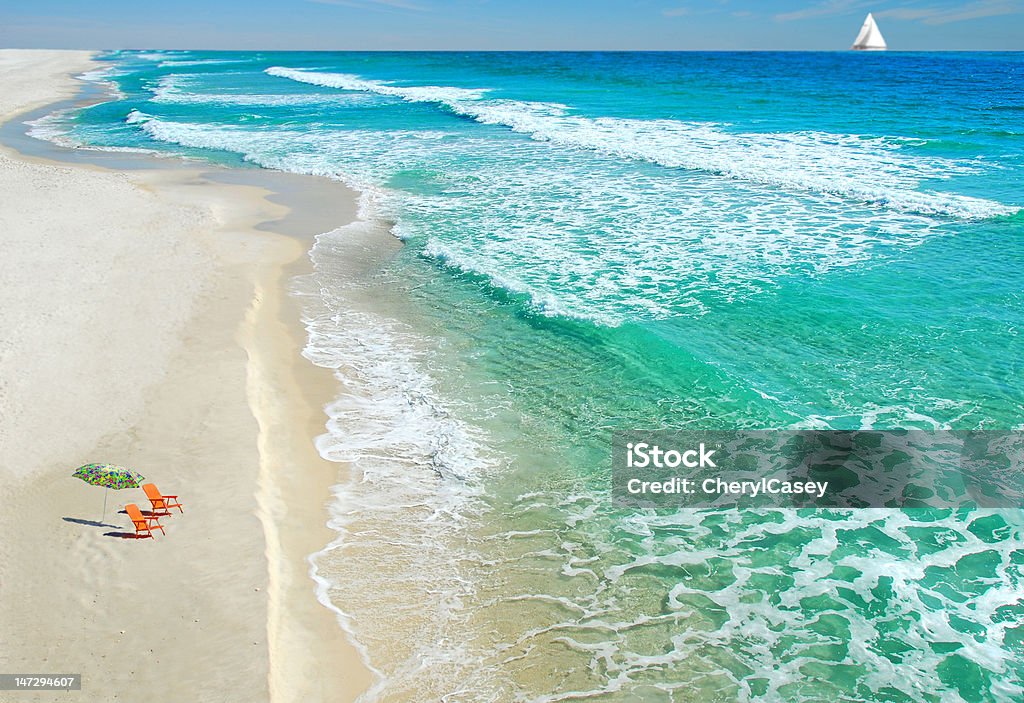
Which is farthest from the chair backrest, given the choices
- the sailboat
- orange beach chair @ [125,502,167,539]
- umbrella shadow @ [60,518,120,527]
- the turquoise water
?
the sailboat

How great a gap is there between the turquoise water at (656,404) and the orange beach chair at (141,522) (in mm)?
1722

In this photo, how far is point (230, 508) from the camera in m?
7.07

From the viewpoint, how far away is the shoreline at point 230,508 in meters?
5.52

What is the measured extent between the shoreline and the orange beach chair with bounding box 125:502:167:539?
0.35 ft

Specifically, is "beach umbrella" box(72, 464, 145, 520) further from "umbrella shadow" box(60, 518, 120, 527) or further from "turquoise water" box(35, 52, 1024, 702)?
"turquoise water" box(35, 52, 1024, 702)

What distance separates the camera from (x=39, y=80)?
69.6 meters

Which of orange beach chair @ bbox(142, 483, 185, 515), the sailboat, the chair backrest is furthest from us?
the sailboat

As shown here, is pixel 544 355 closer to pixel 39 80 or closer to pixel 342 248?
pixel 342 248

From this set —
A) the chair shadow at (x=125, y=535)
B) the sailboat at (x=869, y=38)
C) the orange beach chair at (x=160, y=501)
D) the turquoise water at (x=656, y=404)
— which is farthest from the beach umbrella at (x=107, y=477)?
the sailboat at (x=869, y=38)

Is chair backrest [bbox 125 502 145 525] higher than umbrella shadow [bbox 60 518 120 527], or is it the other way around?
chair backrest [bbox 125 502 145 525]

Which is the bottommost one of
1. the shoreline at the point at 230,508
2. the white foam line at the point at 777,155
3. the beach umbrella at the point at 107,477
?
the shoreline at the point at 230,508

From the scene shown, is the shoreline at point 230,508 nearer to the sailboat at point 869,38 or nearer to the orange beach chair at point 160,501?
the orange beach chair at point 160,501

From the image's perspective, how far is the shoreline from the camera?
5.52 metres

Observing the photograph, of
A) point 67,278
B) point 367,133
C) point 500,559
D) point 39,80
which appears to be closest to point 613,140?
point 367,133
